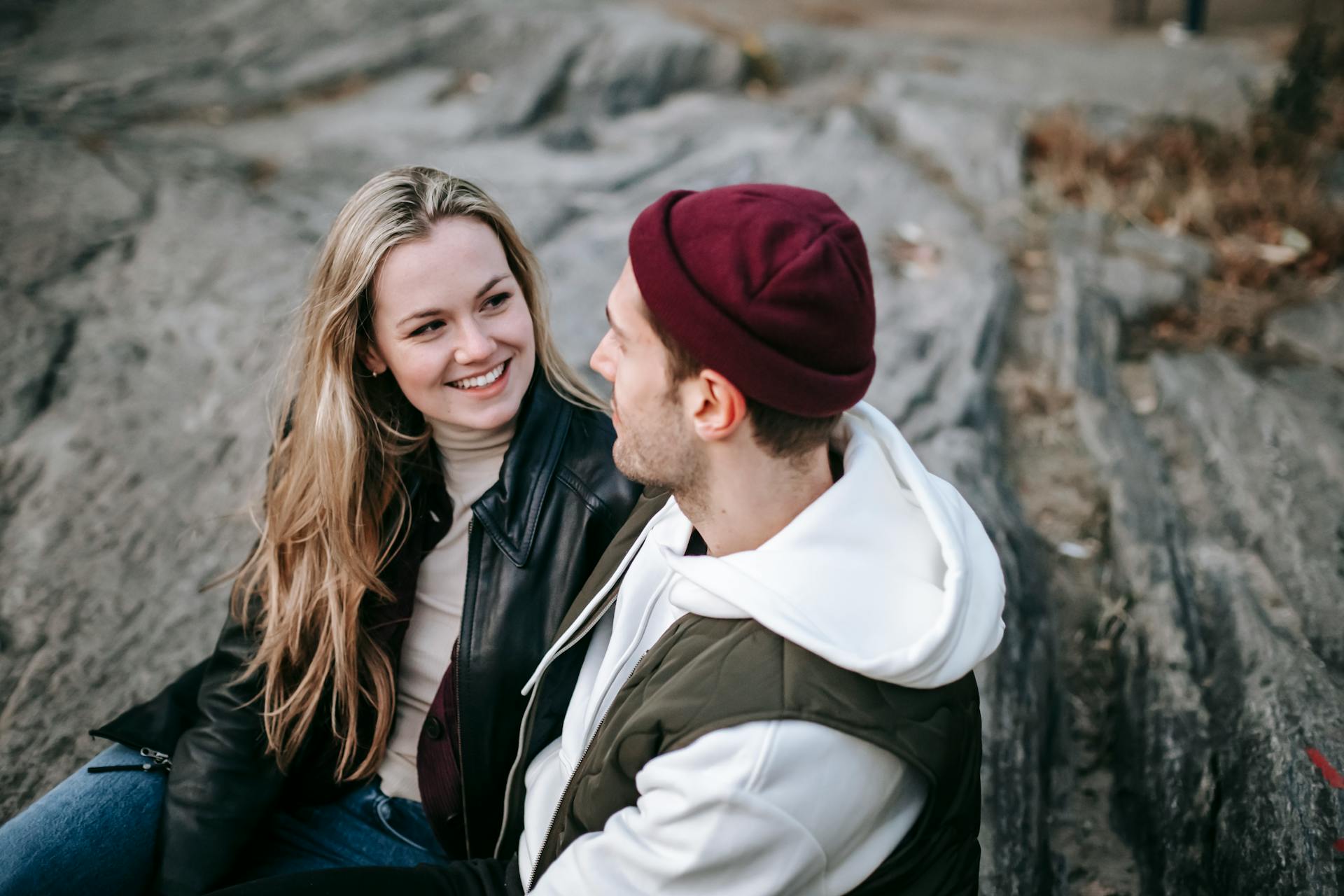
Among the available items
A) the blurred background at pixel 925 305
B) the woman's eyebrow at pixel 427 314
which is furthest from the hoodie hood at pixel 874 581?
the blurred background at pixel 925 305

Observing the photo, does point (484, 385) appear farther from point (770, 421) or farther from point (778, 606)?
point (778, 606)

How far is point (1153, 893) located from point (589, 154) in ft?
18.7

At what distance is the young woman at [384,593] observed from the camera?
2.38m

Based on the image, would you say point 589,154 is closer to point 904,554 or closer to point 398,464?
point 398,464

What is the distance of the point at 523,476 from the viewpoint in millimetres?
2457

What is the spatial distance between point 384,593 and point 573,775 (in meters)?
0.80

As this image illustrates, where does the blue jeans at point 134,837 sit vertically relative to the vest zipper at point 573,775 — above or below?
below

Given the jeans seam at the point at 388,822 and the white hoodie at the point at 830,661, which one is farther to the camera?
the jeans seam at the point at 388,822

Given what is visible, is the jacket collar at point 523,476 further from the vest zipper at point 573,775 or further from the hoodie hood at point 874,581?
the hoodie hood at point 874,581

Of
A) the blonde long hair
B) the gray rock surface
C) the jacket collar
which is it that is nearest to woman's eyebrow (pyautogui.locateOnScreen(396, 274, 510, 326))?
the blonde long hair

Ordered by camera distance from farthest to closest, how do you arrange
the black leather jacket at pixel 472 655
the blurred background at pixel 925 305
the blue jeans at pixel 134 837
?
the blurred background at pixel 925 305, the black leather jacket at pixel 472 655, the blue jeans at pixel 134 837

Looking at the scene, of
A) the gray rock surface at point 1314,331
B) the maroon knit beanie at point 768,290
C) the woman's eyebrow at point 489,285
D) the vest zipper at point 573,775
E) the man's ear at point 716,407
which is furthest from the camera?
the gray rock surface at point 1314,331

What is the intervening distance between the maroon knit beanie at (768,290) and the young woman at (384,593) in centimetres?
85

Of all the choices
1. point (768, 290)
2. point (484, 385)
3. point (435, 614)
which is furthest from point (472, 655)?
point (768, 290)
